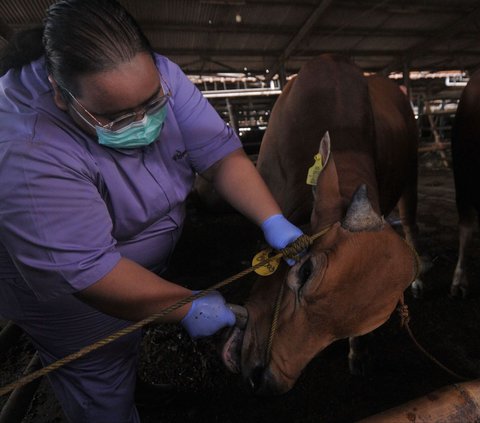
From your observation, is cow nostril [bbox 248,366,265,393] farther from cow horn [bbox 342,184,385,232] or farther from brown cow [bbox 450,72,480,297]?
brown cow [bbox 450,72,480,297]

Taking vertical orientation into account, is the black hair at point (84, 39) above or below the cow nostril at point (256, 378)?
above

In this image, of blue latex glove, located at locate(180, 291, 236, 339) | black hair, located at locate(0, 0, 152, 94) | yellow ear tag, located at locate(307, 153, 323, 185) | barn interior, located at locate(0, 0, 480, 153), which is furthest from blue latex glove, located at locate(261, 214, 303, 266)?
barn interior, located at locate(0, 0, 480, 153)

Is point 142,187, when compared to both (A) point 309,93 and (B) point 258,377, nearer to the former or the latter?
(B) point 258,377

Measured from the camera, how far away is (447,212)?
5.44 meters

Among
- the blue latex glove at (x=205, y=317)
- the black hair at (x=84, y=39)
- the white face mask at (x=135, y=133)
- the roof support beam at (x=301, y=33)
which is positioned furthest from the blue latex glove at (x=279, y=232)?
the roof support beam at (x=301, y=33)

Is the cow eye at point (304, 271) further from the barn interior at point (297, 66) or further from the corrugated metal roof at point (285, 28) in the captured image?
the corrugated metal roof at point (285, 28)

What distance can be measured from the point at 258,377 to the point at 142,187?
916 millimetres

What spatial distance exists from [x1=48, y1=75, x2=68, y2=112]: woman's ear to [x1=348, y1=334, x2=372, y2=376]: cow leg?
7.06ft

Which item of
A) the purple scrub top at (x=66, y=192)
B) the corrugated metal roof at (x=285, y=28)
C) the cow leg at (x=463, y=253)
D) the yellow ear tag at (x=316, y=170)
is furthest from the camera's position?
the corrugated metal roof at (x=285, y=28)

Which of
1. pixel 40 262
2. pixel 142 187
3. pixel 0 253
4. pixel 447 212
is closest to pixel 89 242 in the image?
pixel 40 262

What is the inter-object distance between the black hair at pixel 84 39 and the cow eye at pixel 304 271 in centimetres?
99

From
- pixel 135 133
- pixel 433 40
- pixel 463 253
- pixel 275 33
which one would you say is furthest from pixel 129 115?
pixel 433 40

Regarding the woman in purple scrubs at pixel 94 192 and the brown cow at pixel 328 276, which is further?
the brown cow at pixel 328 276

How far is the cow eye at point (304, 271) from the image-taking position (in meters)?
1.39
